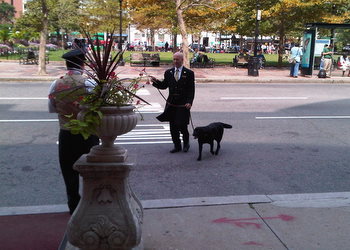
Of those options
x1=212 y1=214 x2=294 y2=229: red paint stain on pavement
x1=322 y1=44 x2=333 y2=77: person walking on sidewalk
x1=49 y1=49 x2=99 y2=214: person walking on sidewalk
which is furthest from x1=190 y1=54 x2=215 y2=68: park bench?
x1=49 y1=49 x2=99 y2=214: person walking on sidewalk

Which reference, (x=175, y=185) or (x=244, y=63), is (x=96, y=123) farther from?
(x=244, y=63)

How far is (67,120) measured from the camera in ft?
12.7

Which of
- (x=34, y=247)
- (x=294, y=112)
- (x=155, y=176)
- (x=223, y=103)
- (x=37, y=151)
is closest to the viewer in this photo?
(x=34, y=247)

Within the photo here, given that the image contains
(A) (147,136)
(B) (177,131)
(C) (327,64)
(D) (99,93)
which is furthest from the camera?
(C) (327,64)

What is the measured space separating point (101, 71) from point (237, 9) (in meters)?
25.9

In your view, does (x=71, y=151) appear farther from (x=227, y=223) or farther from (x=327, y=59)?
(x=327, y=59)

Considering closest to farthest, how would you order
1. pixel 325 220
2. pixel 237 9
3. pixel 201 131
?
pixel 325 220, pixel 201 131, pixel 237 9

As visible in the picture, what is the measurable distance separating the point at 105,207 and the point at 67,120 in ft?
3.77

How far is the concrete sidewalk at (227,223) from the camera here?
12.4 feet

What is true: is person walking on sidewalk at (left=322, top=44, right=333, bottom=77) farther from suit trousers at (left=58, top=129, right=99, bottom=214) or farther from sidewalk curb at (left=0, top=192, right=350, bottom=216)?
suit trousers at (left=58, top=129, right=99, bottom=214)

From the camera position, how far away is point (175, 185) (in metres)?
5.45

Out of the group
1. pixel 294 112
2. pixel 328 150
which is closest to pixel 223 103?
pixel 294 112

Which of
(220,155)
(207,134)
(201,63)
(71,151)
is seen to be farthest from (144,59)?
(71,151)

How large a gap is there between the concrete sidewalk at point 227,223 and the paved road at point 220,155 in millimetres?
398
